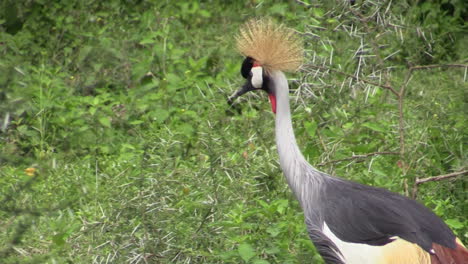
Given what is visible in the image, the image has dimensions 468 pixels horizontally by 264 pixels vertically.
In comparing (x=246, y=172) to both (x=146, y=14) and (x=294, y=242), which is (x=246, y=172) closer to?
(x=294, y=242)

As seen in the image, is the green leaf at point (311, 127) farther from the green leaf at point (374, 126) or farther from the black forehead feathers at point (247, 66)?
the black forehead feathers at point (247, 66)

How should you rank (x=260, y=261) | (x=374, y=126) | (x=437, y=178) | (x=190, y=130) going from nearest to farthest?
(x=260, y=261), (x=437, y=178), (x=374, y=126), (x=190, y=130)

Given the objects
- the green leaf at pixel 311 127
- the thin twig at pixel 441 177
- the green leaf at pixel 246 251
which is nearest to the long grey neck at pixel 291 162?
the green leaf at pixel 246 251

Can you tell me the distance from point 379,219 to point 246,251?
17.3 inches

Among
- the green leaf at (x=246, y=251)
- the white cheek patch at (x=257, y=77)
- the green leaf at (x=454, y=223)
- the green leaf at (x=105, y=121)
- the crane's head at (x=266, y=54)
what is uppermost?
the crane's head at (x=266, y=54)

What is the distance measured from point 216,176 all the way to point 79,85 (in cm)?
179

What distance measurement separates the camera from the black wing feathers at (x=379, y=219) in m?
2.59

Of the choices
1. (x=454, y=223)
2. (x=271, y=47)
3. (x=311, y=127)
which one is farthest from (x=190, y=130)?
(x=454, y=223)

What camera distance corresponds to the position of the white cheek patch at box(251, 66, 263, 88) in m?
3.06

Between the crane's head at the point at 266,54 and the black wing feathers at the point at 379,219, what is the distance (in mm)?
448

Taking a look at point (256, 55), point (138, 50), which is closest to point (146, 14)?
point (138, 50)

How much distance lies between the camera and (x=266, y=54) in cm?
303

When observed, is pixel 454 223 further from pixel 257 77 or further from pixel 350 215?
pixel 257 77

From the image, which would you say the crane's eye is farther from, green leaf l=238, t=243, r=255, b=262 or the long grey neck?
green leaf l=238, t=243, r=255, b=262
